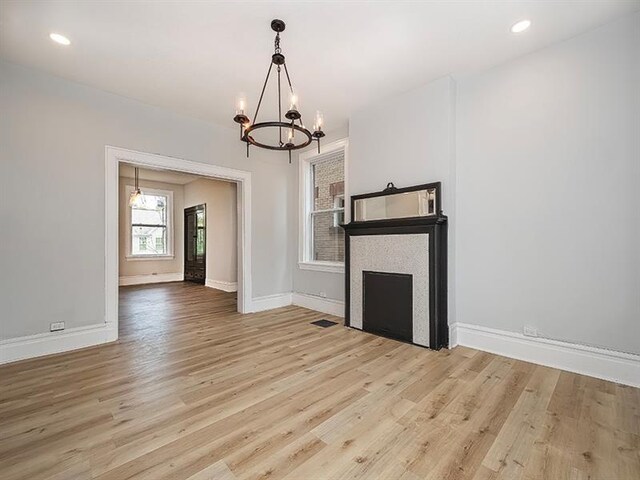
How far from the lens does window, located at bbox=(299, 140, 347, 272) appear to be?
15.5ft

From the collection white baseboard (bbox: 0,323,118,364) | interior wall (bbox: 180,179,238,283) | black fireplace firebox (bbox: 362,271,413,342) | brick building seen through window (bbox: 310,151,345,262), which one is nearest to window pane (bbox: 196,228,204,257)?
interior wall (bbox: 180,179,238,283)

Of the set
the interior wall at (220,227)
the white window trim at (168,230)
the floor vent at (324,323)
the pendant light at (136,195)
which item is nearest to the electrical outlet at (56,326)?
the floor vent at (324,323)

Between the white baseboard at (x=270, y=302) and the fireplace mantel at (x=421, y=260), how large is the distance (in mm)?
2018

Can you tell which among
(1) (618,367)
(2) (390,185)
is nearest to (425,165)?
(2) (390,185)

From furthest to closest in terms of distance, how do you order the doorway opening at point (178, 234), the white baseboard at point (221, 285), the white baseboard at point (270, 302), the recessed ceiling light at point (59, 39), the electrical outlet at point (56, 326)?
the doorway opening at point (178, 234) → the white baseboard at point (221, 285) → the white baseboard at point (270, 302) → the electrical outlet at point (56, 326) → the recessed ceiling light at point (59, 39)

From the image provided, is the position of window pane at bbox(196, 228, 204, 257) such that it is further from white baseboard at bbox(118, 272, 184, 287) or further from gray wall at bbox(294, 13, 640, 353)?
gray wall at bbox(294, 13, 640, 353)

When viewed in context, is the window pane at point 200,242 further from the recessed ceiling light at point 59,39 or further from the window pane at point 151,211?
the recessed ceiling light at point 59,39

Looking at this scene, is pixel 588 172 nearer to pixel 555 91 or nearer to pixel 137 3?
pixel 555 91

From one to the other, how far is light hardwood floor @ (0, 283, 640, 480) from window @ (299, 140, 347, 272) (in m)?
1.90

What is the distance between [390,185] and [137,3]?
112 inches

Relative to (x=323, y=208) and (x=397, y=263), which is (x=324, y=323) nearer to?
(x=397, y=263)

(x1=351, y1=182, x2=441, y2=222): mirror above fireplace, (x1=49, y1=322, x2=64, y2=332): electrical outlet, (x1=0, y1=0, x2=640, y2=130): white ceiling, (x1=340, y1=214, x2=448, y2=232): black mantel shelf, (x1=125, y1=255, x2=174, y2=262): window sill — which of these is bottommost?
(x1=49, y1=322, x2=64, y2=332): electrical outlet

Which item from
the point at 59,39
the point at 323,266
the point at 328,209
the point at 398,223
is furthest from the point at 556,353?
the point at 59,39

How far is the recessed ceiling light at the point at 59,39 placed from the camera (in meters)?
2.53
